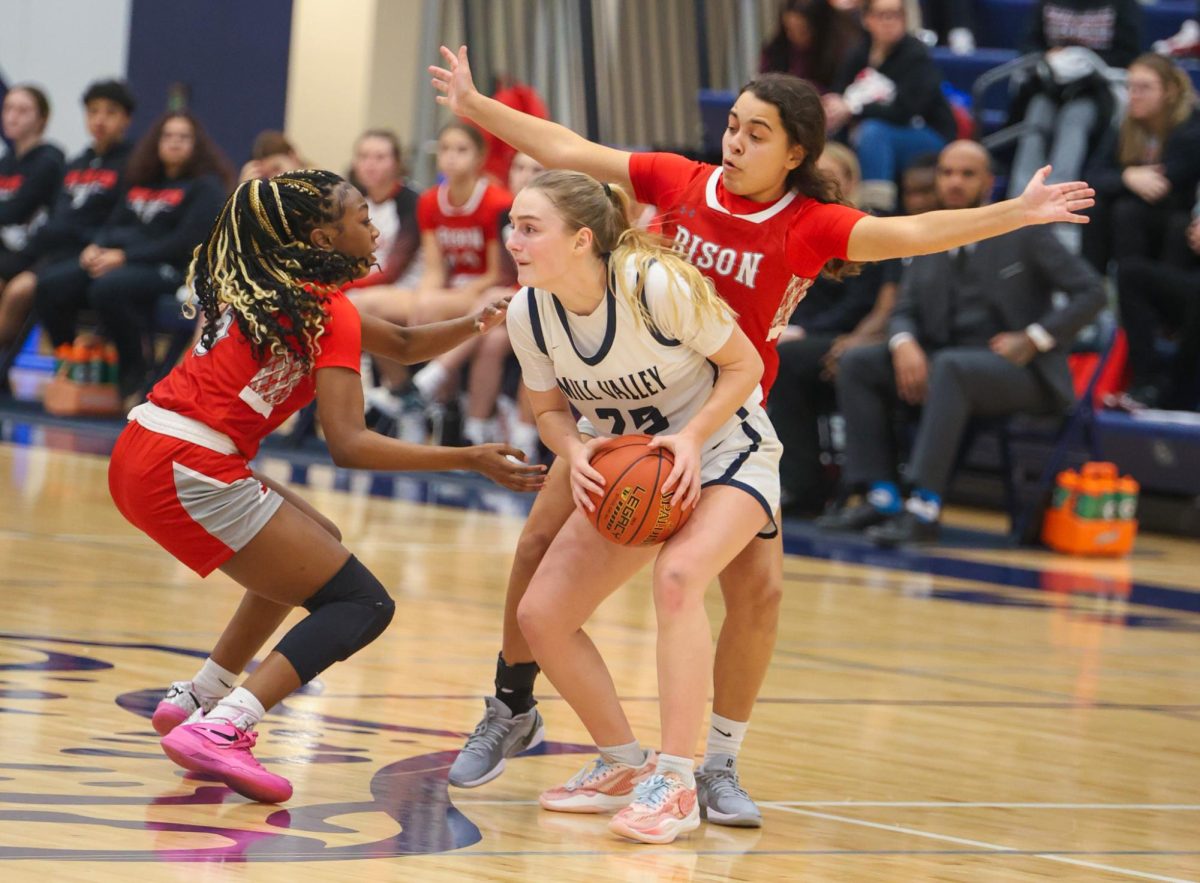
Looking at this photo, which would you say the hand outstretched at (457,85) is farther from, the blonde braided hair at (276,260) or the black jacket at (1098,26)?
the black jacket at (1098,26)

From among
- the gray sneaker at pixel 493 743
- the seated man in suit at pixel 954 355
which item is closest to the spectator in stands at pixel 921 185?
the seated man in suit at pixel 954 355

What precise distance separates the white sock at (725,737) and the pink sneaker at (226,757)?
82 cm

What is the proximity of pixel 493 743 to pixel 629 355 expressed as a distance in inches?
30.8

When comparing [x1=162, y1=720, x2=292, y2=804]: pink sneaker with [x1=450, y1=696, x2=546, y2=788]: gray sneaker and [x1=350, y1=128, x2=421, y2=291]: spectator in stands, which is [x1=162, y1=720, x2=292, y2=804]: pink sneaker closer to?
[x1=450, y1=696, x2=546, y2=788]: gray sneaker

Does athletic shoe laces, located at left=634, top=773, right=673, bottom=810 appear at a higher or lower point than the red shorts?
lower

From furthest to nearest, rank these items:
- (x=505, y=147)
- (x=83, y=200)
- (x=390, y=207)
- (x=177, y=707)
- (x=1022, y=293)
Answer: (x=505, y=147), (x=83, y=200), (x=390, y=207), (x=1022, y=293), (x=177, y=707)

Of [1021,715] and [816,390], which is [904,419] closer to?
[816,390]

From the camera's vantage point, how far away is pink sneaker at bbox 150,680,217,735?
3527mm

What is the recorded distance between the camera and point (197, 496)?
3469mm

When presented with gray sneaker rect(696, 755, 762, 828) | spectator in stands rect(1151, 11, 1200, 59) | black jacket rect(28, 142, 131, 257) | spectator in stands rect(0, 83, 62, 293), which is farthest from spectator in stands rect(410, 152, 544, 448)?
gray sneaker rect(696, 755, 762, 828)

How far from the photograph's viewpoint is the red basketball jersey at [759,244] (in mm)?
3629

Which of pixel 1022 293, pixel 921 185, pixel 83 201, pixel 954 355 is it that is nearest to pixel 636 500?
pixel 954 355

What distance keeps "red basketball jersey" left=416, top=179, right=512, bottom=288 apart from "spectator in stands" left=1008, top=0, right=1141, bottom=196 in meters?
3.01

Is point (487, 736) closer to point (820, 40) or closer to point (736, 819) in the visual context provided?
point (736, 819)
